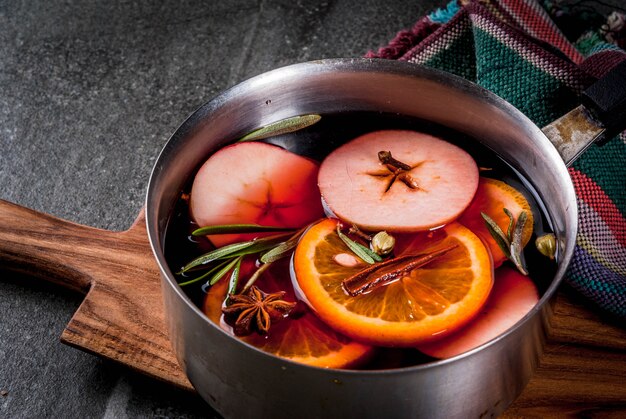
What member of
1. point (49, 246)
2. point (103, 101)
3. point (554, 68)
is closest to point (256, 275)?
point (49, 246)

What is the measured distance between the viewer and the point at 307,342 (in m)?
0.85

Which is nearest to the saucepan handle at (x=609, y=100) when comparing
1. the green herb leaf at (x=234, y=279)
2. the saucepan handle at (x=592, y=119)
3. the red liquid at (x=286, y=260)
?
the saucepan handle at (x=592, y=119)

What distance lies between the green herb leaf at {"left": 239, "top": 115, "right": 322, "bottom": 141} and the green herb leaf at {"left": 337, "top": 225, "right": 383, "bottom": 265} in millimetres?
206

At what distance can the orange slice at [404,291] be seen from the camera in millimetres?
840

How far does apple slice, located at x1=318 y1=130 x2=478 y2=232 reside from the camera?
0.95m

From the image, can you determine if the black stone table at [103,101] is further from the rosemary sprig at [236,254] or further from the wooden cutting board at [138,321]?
the rosemary sprig at [236,254]

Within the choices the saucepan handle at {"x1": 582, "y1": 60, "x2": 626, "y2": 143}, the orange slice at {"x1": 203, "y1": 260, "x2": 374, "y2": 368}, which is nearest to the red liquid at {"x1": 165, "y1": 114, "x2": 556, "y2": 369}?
the orange slice at {"x1": 203, "y1": 260, "x2": 374, "y2": 368}

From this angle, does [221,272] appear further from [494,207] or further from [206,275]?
[494,207]

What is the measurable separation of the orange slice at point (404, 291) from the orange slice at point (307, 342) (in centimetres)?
1

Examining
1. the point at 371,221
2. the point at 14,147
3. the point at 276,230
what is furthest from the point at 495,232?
the point at 14,147

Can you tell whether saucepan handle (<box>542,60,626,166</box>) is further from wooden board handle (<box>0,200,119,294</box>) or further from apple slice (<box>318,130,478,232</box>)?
wooden board handle (<box>0,200,119,294</box>)

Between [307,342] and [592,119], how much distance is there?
0.43 metres

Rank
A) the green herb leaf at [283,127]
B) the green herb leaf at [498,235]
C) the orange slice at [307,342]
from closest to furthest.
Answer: the orange slice at [307,342] → the green herb leaf at [498,235] → the green herb leaf at [283,127]

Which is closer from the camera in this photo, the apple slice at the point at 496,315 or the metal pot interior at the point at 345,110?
the metal pot interior at the point at 345,110
